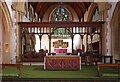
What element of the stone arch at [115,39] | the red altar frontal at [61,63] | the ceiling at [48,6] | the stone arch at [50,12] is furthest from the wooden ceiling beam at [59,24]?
the stone arch at [50,12]

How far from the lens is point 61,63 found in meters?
9.12

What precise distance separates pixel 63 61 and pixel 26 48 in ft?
18.4

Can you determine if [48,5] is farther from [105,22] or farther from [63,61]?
[63,61]

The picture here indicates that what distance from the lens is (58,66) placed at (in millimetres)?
9133

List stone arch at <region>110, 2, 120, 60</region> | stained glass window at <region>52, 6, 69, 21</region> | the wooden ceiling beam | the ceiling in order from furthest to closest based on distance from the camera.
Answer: stained glass window at <region>52, 6, 69, 21</region>
the ceiling
the wooden ceiling beam
stone arch at <region>110, 2, 120, 60</region>

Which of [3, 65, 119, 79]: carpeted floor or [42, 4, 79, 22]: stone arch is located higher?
[42, 4, 79, 22]: stone arch

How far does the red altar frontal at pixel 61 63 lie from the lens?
9.11 metres

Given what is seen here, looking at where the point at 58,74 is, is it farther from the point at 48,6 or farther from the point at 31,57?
the point at 48,6

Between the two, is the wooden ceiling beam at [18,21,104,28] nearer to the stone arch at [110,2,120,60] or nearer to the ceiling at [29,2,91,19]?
the stone arch at [110,2,120,60]

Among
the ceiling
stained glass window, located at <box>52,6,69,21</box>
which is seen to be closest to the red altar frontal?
the ceiling

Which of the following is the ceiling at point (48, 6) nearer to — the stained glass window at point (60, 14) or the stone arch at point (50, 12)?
the stone arch at point (50, 12)

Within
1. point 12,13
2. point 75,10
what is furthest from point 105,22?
point 75,10

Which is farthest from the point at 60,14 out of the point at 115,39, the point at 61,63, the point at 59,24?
the point at 61,63

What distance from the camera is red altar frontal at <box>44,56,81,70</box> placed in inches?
359
